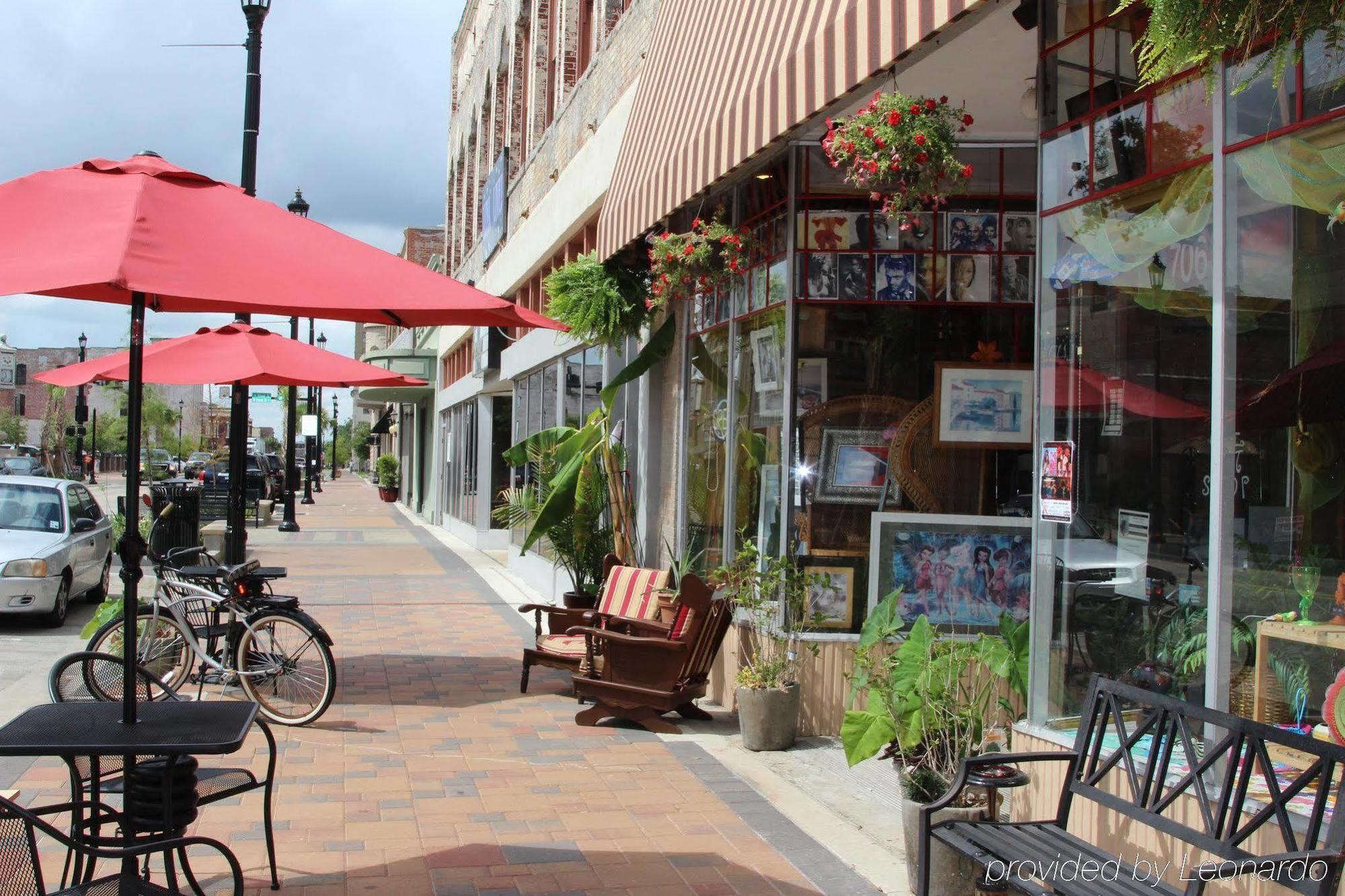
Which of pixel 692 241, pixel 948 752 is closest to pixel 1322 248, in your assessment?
pixel 948 752

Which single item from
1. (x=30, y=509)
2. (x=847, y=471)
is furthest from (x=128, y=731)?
(x=30, y=509)

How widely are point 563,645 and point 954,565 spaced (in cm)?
299

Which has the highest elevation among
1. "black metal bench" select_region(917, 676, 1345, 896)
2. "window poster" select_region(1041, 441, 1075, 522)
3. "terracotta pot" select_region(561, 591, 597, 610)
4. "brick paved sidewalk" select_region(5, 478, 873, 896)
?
"window poster" select_region(1041, 441, 1075, 522)

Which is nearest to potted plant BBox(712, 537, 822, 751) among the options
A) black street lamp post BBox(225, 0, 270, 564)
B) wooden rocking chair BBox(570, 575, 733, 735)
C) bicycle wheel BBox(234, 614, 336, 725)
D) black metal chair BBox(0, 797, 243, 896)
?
wooden rocking chair BBox(570, 575, 733, 735)

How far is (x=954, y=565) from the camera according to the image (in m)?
7.53

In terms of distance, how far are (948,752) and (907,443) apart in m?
3.07

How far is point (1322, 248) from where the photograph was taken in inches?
155

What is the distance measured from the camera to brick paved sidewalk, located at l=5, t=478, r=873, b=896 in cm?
505

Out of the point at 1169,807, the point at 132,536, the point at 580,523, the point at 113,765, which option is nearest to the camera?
the point at 1169,807

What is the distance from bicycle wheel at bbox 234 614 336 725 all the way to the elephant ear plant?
154 inches

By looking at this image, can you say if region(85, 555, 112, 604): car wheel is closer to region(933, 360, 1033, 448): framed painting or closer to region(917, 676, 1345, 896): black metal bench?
region(933, 360, 1033, 448): framed painting

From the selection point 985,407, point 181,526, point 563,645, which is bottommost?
point 563,645

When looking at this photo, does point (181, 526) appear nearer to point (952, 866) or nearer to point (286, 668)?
point (286, 668)

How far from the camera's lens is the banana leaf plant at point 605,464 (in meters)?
10.3
